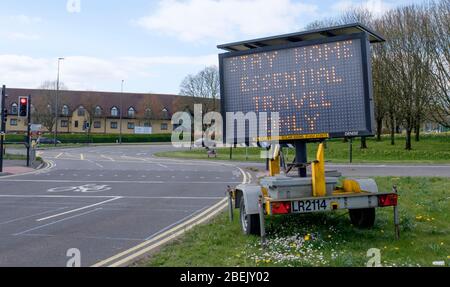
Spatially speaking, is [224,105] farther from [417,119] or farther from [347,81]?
[417,119]

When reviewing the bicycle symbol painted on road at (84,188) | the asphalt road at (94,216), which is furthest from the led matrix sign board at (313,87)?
the bicycle symbol painted on road at (84,188)

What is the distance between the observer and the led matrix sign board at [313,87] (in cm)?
716

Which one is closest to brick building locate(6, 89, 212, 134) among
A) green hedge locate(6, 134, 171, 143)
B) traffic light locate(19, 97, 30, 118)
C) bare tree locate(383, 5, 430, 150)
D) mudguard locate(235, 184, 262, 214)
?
green hedge locate(6, 134, 171, 143)

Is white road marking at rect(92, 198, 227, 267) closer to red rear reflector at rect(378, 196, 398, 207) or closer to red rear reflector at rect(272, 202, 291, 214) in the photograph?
red rear reflector at rect(272, 202, 291, 214)

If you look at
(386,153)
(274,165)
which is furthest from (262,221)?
(386,153)

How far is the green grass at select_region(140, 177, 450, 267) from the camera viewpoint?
597cm

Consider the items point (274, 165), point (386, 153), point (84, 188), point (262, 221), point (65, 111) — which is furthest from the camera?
point (65, 111)

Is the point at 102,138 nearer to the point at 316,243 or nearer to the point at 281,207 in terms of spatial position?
the point at 281,207

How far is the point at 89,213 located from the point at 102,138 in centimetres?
7437

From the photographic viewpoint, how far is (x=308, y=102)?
7.36 metres

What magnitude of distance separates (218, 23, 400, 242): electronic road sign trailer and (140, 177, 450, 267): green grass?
1.24ft

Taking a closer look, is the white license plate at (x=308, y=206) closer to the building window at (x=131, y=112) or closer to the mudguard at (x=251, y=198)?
the mudguard at (x=251, y=198)

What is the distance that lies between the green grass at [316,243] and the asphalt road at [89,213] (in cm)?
120
